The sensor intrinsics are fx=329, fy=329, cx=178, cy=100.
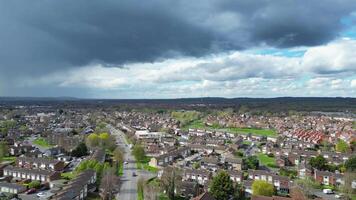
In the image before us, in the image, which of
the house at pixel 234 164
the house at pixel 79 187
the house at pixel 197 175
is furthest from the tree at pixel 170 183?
the house at pixel 234 164

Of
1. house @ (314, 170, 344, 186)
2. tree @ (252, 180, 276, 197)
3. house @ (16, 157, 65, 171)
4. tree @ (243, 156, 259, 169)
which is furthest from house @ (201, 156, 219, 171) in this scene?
house @ (16, 157, 65, 171)

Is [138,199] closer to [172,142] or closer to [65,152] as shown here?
[65,152]

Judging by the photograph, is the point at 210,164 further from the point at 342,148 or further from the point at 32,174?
the point at 342,148

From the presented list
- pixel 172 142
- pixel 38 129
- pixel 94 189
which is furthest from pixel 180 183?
pixel 38 129

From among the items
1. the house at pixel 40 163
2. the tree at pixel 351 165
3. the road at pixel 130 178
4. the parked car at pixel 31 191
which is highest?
the tree at pixel 351 165

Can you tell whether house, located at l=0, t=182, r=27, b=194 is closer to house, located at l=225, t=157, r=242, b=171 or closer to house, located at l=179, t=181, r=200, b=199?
house, located at l=179, t=181, r=200, b=199

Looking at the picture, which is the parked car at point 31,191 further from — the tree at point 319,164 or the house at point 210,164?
the tree at point 319,164
